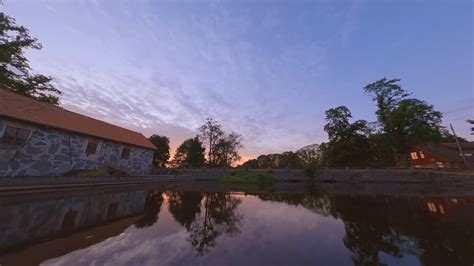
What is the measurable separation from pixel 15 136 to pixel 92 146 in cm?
583

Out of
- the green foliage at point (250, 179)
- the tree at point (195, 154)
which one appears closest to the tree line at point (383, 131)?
the green foliage at point (250, 179)

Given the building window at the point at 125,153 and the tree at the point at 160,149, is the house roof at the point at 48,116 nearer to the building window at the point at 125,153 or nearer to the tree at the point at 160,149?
the building window at the point at 125,153

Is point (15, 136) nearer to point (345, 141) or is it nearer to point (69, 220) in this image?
point (69, 220)

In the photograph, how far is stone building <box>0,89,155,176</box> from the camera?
44.7ft

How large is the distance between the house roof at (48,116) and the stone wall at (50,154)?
1.64 feet

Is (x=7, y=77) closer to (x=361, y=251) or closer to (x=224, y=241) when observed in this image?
(x=224, y=241)

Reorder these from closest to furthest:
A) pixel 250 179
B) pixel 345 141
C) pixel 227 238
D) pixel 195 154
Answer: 1. pixel 227 238
2. pixel 250 179
3. pixel 345 141
4. pixel 195 154

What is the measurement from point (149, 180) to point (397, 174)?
32.1 m

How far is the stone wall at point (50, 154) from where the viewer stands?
13570 millimetres

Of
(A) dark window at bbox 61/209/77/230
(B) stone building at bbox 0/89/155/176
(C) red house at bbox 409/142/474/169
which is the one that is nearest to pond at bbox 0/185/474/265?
(A) dark window at bbox 61/209/77/230

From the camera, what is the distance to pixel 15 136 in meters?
13.9

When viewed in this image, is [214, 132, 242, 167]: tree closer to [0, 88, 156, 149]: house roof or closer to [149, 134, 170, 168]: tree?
[149, 134, 170, 168]: tree

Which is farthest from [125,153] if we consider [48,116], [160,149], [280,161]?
[280,161]

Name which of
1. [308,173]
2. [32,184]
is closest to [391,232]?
[32,184]
